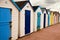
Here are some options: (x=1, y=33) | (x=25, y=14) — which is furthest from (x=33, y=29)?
(x=1, y=33)

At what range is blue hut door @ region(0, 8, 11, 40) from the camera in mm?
8719

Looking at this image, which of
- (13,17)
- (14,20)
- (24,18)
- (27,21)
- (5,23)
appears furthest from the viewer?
(27,21)

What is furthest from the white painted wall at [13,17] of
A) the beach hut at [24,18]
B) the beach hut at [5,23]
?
the beach hut at [24,18]

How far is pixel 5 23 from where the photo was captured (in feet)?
29.9

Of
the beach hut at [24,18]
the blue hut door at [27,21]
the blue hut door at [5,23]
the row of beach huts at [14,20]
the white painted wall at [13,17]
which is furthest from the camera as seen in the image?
the blue hut door at [27,21]

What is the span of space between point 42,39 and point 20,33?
2.06 metres

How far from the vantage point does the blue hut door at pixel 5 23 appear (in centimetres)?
872

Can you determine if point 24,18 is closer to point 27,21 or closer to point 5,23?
point 27,21

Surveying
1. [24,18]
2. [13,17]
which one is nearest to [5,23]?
→ [13,17]

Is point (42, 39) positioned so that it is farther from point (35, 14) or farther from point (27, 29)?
point (35, 14)

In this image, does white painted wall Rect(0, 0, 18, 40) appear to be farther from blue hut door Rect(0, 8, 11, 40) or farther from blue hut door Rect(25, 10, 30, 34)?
blue hut door Rect(25, 10, 30, 34)

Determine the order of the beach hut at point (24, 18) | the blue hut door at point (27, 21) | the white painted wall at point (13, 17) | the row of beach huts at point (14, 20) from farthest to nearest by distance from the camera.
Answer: the blue hut door at point (27, 21) < the beach hut at point (24, 18) < the white painted wall at point (13, 17) < the row of beach huts at point (14, 20)

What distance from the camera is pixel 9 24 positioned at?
9625mm

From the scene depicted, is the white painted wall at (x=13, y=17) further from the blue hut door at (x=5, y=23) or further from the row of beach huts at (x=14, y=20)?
the blue hut door at (x=5, y=23)
